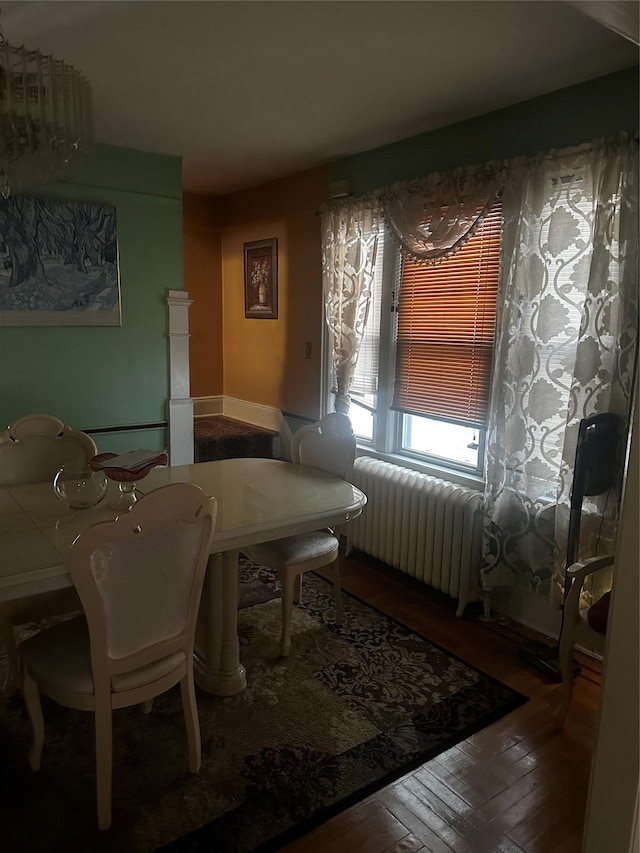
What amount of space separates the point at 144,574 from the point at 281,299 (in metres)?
3.13

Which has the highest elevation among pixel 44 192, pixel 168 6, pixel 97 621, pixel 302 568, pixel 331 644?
pixel 168 6

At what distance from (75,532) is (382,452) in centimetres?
216

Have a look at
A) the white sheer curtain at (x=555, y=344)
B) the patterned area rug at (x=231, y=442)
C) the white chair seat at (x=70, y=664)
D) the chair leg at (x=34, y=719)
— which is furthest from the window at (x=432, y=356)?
the chair leg at (x=34, y=719)

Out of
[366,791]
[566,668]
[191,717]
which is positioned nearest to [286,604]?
[191,717]

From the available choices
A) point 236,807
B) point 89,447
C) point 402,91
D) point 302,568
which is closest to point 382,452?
point 302,568

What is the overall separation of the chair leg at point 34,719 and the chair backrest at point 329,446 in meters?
1.60

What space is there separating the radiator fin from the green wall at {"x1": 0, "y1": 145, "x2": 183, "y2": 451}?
156cm

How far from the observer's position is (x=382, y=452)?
3.83 m

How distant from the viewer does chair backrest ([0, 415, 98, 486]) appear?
8.89 ft

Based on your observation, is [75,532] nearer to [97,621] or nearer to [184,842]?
[97,621]

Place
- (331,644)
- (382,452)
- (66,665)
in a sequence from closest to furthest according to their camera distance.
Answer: (66,665)
(331,644)
(382,452)

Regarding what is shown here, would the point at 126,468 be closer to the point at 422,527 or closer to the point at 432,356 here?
the point at 422,527

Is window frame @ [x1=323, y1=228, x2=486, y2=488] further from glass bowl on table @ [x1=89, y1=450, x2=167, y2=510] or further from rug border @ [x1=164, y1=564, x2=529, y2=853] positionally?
glass bowl on table @ [x1=89, y1=450, x2=167, y2=510]

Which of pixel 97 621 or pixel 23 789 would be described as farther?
pixel 23 789
